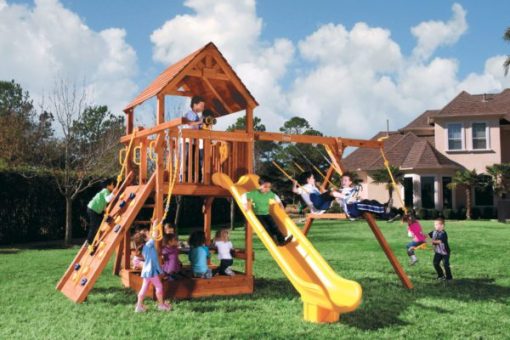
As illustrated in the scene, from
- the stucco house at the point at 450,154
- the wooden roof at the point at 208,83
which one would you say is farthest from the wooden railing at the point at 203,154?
the stucco house at the point at 450,154

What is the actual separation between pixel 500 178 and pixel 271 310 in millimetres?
31147

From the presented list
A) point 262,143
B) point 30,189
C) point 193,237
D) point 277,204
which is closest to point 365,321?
point 277,204

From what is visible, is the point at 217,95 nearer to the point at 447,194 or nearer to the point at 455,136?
the point at 447,194

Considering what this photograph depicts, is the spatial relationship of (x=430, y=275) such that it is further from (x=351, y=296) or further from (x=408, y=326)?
(x=351, y=296)

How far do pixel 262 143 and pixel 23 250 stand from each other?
128 feet

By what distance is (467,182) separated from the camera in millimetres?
33875

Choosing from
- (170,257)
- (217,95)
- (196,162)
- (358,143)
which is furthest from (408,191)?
(170,257)

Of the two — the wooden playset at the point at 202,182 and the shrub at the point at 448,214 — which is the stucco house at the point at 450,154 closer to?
the shrub at the point at 448,214

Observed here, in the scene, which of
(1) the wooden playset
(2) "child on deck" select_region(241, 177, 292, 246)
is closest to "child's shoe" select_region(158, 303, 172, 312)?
(1) the wooden playset

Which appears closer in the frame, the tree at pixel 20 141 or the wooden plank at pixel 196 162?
the wooden plank at pixel 196 162

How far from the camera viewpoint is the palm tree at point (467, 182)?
33938 mm

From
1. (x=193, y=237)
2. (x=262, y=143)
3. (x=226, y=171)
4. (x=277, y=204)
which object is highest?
(x=262, y=143)

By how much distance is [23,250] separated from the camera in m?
18.8

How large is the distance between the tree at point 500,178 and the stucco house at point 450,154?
47.2 inches
